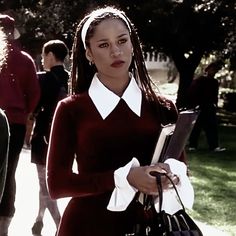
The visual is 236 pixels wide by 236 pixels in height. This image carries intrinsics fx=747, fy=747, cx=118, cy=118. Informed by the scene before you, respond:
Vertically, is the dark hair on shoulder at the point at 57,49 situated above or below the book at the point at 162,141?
below

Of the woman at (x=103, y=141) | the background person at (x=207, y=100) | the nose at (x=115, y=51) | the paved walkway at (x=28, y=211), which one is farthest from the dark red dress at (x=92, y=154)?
the background person at (x=207, y=100)

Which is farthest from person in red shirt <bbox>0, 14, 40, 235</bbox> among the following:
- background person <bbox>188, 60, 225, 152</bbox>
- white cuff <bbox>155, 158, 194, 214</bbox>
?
background person <bbox>188, 60, 225, 152</bbox>

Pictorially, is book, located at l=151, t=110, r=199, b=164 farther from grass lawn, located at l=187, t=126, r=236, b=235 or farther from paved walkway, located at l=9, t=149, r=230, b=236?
grass lawn, located at l=187, t=126, r=236, b=235

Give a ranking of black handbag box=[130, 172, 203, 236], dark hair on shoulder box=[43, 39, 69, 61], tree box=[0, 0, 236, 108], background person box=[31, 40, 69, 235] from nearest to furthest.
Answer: black handbag box=[130, 172, 203, 236], background person box=[31, 40, 69, 235], dark hair on shoulder box=[43, 39, 69, 61], tree box=[0, 0, 236, 108]

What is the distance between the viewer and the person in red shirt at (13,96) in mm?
5652

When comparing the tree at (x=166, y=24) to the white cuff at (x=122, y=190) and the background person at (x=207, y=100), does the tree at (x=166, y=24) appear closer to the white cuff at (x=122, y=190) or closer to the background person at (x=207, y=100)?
the background person at (x=207, y=100)

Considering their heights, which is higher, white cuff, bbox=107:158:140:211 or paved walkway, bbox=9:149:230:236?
white cuff, bbox=107:158:140:211

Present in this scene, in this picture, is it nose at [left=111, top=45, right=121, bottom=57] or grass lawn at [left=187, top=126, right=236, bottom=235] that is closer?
nose at [left=111, top=45, right=121, bottom=57]

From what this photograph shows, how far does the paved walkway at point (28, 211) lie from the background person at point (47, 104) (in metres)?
0.16

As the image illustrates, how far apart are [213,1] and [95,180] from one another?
1795 cm

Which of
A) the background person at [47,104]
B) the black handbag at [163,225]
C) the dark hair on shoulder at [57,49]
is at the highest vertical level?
the black handbag at [163,225]

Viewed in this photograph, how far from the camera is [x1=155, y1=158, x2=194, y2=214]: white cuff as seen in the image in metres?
2.73

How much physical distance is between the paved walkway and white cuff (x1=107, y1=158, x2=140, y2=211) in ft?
12.1

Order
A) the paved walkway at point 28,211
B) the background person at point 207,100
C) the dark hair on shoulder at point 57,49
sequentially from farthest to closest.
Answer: the background person at point 207,100 < the paved walkway at point 28,211 < the dark hair on shoulder at point 57,49
